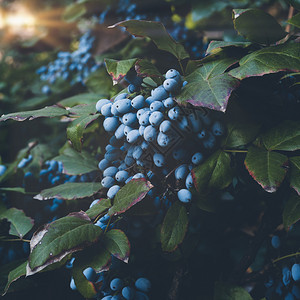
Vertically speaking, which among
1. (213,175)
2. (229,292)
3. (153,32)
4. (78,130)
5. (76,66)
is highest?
(153,32)

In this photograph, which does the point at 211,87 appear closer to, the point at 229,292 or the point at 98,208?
the point at 98,208

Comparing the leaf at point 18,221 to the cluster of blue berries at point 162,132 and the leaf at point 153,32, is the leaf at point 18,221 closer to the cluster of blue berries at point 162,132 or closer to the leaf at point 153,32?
the cluster of blue berries at point 162,132

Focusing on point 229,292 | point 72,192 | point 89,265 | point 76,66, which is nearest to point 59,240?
point 89,265

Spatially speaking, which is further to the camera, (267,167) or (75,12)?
(75,12)

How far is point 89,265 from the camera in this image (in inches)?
22.1

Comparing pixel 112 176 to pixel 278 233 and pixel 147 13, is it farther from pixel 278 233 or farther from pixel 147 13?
pixel 147 13

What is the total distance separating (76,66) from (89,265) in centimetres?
110

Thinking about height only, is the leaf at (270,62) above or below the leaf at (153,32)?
below

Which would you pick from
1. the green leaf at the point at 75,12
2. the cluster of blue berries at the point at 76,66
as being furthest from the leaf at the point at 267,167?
the green leaf at the point at 75,12

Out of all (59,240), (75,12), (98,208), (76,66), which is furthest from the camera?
(75,12)

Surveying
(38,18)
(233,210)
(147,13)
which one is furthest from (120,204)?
(38,18)

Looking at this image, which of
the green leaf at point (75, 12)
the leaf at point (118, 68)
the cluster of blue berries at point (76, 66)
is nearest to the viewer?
the leaf at point (118, 68)

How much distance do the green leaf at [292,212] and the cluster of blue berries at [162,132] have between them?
0.20 m

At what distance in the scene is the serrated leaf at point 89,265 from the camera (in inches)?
21.7
